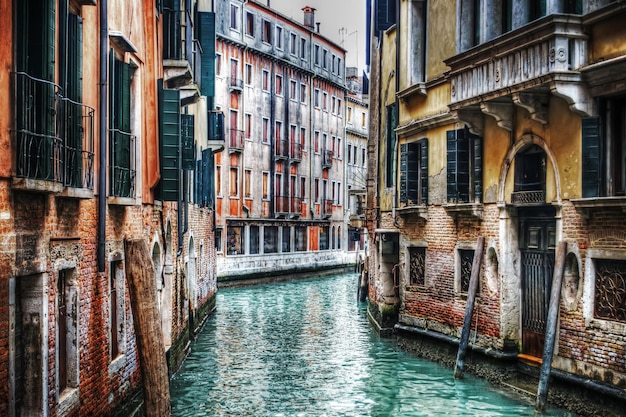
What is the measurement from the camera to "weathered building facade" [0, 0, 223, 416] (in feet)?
19.9

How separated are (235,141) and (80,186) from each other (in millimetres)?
30185

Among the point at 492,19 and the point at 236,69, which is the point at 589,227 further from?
the point at 236,69

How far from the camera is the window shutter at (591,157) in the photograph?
10.1 metres

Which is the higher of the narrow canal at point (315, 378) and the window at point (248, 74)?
the window at point (248, 74)

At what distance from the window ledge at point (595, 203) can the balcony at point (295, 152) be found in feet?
106

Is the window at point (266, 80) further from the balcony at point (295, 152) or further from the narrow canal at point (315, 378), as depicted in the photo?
the narrow canal at point (315, 378)

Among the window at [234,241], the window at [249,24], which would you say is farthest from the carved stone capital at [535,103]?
the window at [249,24]

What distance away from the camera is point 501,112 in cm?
1216

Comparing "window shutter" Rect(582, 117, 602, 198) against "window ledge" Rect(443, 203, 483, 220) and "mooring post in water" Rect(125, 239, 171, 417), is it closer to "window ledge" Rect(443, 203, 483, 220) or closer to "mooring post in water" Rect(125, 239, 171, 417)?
"window ledge" Rect(443, 203, 483, 220)

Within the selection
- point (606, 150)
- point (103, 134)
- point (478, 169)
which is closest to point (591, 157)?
point (606, 150)

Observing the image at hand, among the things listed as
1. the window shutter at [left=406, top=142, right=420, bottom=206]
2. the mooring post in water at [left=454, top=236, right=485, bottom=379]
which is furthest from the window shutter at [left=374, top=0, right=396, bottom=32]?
the mooring post in water at [left=454, top=236, right=485, bottom=379]

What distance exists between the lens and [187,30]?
14.8 m

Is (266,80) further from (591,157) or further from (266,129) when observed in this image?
(591,157)

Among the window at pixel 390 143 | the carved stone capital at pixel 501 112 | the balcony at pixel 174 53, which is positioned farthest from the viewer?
the window at pixel 390 143
